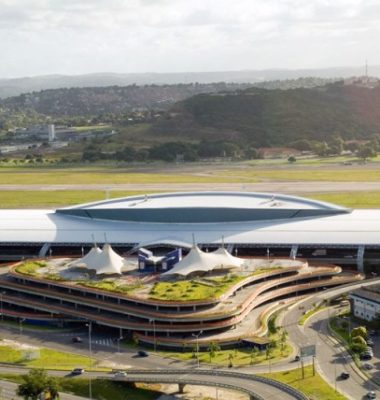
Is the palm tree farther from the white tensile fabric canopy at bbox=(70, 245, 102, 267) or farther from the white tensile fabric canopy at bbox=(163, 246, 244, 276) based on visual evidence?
the white tensile fabric canopy at bbox=(70, 245, 102, 267)

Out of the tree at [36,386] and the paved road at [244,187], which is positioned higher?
the paved road at [244,187]

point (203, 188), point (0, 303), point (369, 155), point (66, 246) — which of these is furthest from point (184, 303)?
point (369, 155)

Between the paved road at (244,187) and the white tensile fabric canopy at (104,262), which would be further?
the paved road at (244,187)

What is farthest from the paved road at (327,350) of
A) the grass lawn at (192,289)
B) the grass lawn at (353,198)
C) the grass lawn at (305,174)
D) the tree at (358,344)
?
the grass lawn at (305,174)

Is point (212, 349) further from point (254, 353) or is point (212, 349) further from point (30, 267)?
point (30, 267)

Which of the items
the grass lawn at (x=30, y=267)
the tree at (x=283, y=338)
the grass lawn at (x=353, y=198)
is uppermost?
the grass lawn at (x=30, y=267)

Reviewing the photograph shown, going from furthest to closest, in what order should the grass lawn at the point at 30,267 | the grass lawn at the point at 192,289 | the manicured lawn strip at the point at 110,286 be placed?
the grass lawn at the point at 30,267
the manicured lawn strip at the point at 110,286
the grass lawn at the point at 192,289

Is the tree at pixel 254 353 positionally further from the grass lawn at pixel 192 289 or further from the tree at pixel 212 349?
the grass lawn at pixel 192 289

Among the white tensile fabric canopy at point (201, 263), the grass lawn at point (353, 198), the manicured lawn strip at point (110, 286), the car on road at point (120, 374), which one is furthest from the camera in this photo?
the grass lawn at point (353, 198)
